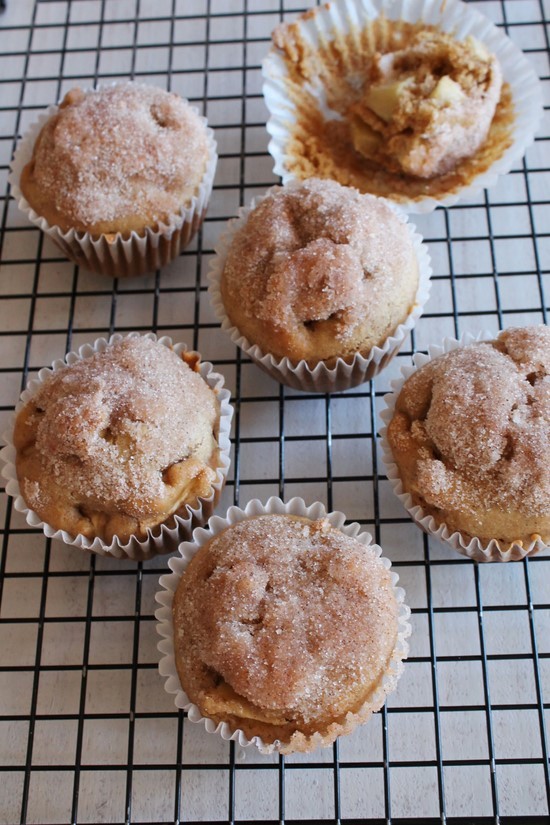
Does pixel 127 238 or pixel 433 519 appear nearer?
pixel 433 519

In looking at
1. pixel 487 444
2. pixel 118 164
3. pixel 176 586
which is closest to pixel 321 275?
pixel 487 444

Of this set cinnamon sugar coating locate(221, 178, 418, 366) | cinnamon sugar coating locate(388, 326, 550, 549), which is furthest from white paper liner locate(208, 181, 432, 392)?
cinnamon sugar coating locate(388, 326, 550, 549)

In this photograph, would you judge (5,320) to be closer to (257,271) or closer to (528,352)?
(257,271)

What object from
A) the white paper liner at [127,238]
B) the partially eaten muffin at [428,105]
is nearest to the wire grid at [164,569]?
the white paper liner at [127,238]

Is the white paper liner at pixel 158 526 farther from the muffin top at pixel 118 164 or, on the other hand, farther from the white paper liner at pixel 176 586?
the muffin top at pixel 118 164

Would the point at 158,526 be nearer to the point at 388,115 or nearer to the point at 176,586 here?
the point at 176,586

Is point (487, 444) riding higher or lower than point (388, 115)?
lower

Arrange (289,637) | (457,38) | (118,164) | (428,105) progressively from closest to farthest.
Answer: (289,637) < (118,164) < (428,105) < (457,38)
